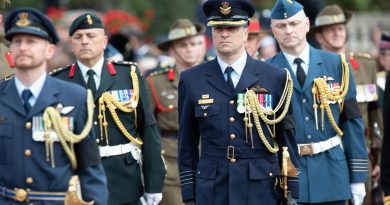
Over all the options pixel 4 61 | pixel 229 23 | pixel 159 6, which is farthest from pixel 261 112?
pixel 159 6

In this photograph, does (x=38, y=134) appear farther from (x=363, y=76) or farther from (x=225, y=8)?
(x=363, y=76)

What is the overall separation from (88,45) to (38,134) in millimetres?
2148

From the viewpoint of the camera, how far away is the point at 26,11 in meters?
7.71

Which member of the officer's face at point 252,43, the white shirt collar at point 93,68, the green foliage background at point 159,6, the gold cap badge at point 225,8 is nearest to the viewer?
the gold cap badge at point 225,8

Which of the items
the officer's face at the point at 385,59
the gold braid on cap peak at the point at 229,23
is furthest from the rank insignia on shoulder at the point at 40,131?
the officer's face at the point at 385,59

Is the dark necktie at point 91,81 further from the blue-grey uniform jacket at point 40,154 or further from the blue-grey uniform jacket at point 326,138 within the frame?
the blue-grey uniform jacket at point 40,154

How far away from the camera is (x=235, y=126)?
28.8ft

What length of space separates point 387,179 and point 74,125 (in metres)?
2.28

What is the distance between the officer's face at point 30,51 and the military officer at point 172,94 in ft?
14.3

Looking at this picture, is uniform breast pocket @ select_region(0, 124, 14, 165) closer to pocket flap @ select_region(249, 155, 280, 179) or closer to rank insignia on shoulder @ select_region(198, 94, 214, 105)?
rank insignia on shoulder @ select_region(198, 94, 214, 105)

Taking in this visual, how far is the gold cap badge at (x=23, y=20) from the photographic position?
7.62 meters

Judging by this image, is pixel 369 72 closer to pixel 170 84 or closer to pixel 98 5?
pixel 170 84

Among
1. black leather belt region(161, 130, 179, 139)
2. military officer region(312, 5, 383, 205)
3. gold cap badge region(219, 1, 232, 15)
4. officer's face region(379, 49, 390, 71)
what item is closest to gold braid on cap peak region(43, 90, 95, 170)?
gold cap badge region(219, 1, 232, 15)

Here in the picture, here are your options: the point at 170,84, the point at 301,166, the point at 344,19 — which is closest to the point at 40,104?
the point at 301,166
